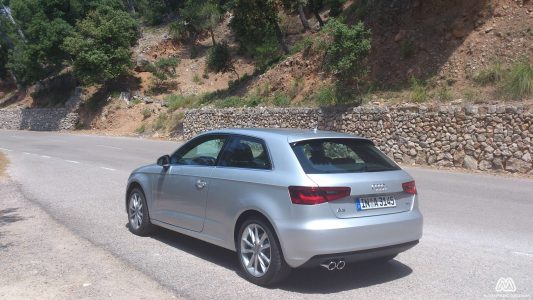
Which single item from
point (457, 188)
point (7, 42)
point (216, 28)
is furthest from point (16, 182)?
point (7, 42)

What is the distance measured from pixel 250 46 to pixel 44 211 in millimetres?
27151

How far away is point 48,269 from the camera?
6449 mm

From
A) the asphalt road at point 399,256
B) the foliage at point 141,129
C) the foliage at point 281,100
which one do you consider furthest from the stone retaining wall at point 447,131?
the foliage at point 141,129

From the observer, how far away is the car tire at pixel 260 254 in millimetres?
5531

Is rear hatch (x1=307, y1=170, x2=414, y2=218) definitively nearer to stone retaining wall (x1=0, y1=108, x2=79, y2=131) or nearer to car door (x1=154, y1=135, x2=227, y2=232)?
car door (x1=154, y1=135, x2=227, y2=232)

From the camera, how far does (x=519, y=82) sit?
1689 centimetres

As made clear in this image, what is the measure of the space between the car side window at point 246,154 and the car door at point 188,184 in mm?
206

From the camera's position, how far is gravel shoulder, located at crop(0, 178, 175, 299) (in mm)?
5621

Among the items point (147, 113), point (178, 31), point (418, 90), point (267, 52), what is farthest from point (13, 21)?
point (418, 90)

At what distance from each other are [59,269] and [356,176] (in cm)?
355

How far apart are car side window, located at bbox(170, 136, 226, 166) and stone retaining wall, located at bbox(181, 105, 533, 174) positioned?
37.1ft

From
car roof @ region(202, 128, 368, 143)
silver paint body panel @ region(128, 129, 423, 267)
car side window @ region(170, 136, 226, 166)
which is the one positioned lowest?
silver paint body panel @ region(128, 129, 423, 267)

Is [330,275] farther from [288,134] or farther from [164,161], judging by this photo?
[164,161]

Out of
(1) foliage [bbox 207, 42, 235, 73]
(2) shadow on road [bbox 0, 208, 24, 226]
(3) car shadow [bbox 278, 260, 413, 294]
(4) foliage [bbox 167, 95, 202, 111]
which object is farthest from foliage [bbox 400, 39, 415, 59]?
(3) car shadow [bbox 278, 260, 413, 294]
